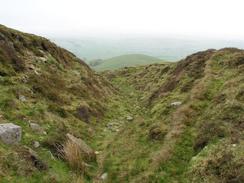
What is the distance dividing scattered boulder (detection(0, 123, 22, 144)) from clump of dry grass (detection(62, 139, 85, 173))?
202 cm

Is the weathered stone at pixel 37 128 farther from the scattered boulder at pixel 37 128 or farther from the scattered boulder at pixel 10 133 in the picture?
the scattered boulder at pixel 10 133

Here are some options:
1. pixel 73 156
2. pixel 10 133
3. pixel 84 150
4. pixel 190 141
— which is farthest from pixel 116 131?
pixel 10 133

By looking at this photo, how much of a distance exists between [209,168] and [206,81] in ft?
40.1

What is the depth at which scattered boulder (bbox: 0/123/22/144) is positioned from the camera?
12703 mm

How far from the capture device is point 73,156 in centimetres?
1324

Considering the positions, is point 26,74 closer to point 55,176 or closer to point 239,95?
point 55,176

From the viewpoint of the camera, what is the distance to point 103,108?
81.3ft

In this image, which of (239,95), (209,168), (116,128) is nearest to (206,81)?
(239,95)

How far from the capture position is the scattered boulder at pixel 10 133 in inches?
500

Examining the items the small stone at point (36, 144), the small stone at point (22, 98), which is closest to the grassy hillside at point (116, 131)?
the small stone at point (36, 144)

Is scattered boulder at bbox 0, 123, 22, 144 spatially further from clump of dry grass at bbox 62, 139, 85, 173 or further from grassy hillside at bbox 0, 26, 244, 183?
clump of dry grass at bbox 62, 139, 85, 173

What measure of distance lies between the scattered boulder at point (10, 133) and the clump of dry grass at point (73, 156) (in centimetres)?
202

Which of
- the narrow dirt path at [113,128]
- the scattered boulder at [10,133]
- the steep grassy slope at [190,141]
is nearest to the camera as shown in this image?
the steep grassy slope at [190,141]

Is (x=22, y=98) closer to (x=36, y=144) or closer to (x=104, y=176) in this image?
(x=36, y=144)
